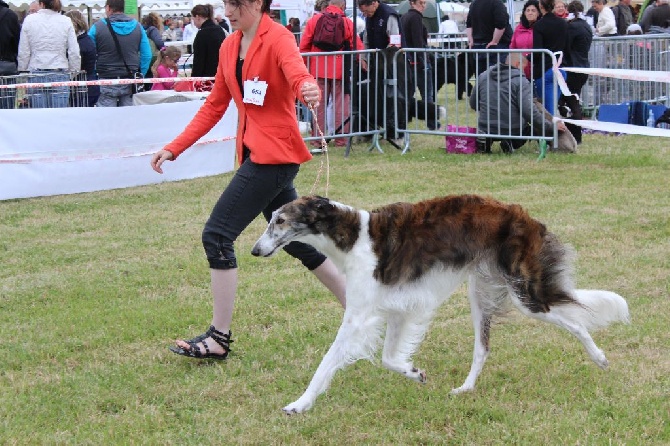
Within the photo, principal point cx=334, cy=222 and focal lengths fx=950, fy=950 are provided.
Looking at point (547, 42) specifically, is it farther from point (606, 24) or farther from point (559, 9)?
point (606, 24)

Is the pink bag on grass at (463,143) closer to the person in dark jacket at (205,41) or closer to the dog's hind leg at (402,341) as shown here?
the person in dark jacket at (205,41)

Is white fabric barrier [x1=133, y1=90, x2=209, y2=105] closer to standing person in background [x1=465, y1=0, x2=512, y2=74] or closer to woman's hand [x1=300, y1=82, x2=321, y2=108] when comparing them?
standing person in background [x1=465, y1=0, x2=512, y2=74]

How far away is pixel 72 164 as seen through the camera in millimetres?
10133

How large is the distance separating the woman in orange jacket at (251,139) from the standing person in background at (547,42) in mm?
7634

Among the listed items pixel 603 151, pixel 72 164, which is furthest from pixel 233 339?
pixel 603 151

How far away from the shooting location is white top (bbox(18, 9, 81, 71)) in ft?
40.9

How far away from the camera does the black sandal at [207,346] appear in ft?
16.3

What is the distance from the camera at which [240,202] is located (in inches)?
187

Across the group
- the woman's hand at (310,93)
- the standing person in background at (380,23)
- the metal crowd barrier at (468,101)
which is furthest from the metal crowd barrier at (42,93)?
the woman's hand at (310,93)

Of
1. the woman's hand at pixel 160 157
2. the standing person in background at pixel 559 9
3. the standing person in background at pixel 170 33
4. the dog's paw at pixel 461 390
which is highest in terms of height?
the standing person in background at pixel 170 33

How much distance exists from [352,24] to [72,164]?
178 inches

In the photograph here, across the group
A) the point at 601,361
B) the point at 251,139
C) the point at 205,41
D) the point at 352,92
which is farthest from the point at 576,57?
the point at 251,139

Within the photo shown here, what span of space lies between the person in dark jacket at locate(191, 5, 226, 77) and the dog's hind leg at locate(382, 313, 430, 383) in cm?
806

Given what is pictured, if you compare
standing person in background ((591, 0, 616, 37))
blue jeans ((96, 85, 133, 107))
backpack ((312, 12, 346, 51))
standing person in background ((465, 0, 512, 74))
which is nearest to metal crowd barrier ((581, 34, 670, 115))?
standing person in background ((465, 0, 512, 74))
